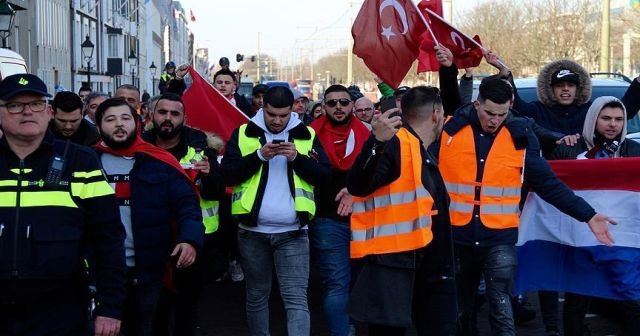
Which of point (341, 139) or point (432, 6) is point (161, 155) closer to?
point (341, 139)

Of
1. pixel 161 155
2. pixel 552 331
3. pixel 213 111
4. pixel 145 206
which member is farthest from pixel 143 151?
pixel 552 331

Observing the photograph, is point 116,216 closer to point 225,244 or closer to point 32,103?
point 32,103

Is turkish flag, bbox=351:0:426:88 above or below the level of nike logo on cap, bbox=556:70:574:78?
above

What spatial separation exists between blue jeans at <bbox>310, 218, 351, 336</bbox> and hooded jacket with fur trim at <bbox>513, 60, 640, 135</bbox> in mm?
1878

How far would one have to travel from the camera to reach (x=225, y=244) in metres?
7.75

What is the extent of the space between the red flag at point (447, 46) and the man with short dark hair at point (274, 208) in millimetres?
1604

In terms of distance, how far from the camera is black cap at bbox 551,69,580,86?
823 cm

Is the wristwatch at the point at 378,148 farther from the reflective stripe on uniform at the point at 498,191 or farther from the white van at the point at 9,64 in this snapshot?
the white van at the point at 9,64

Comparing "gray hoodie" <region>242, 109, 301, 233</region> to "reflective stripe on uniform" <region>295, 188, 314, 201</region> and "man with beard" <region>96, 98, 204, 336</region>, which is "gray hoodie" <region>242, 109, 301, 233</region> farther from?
"man with beard" <region>96, 98, 204, 336</region>

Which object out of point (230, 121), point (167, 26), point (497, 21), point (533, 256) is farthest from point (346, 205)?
point (167, 26)

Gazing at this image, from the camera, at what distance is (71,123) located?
7418 millimetres

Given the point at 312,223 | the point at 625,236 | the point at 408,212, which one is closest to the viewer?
the point at 408,212

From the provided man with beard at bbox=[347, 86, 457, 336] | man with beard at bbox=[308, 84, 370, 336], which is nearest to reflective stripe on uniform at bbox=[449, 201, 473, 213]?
man with beard at bbox=[308, 84, 370, 336]

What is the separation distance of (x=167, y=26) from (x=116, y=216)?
12785 cm
